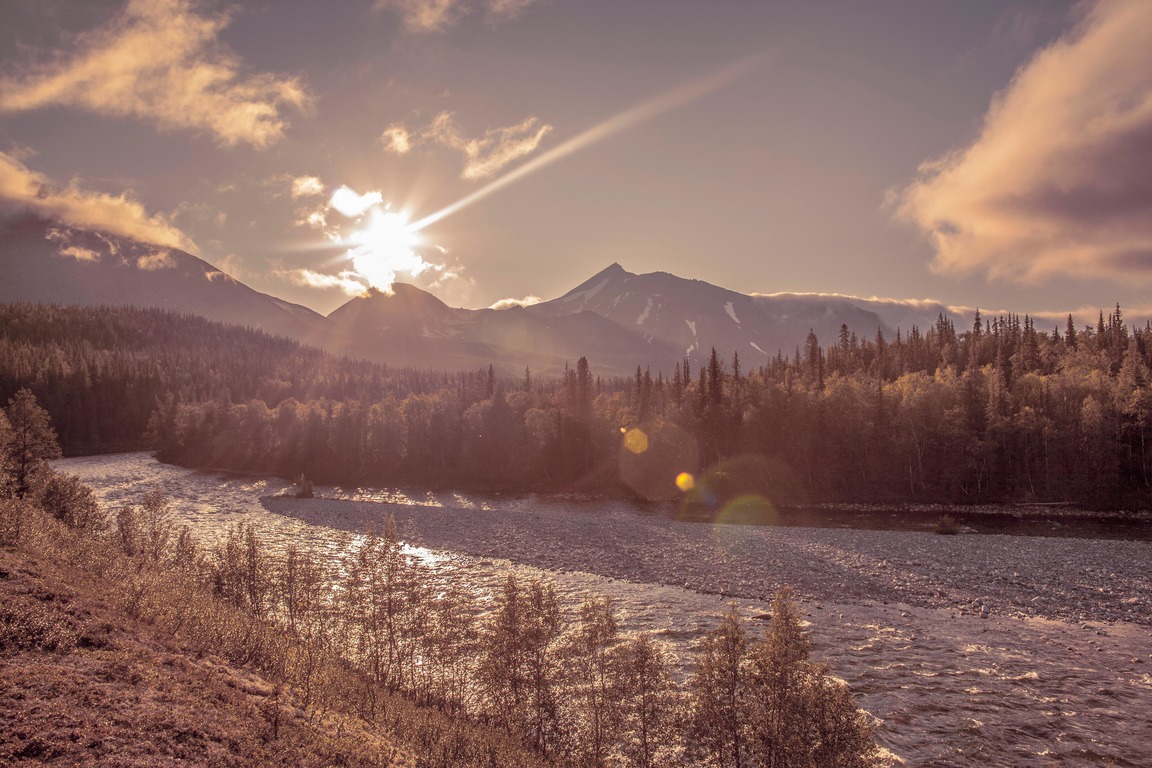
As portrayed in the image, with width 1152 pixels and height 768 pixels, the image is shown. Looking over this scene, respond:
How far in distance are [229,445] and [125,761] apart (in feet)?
473

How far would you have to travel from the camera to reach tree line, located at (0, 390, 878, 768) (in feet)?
51.8

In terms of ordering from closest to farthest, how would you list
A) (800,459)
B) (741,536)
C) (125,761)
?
1. (125,761)
2. (741,536)
3. (800,459)

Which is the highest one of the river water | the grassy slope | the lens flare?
the lens flare

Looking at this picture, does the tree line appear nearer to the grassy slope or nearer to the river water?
the grassy slope

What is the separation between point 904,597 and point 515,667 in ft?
95.6

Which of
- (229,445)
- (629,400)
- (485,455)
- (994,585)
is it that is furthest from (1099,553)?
(229,445)

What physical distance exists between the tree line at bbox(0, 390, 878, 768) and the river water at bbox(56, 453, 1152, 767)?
4.45 m

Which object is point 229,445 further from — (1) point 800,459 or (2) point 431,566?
(1) point 800,459

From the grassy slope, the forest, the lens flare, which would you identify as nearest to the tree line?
the grassy slope

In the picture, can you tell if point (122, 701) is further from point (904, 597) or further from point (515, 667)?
point (904, 597)

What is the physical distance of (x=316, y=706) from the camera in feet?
58.5

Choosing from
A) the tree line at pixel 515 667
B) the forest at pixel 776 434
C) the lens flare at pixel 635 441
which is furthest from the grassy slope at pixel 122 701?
the lens flare at pixel 635 441

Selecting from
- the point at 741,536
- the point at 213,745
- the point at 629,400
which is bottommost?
the point at 741,536

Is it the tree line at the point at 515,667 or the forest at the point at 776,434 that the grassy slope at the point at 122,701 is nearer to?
the tree line at the point at 515,667
